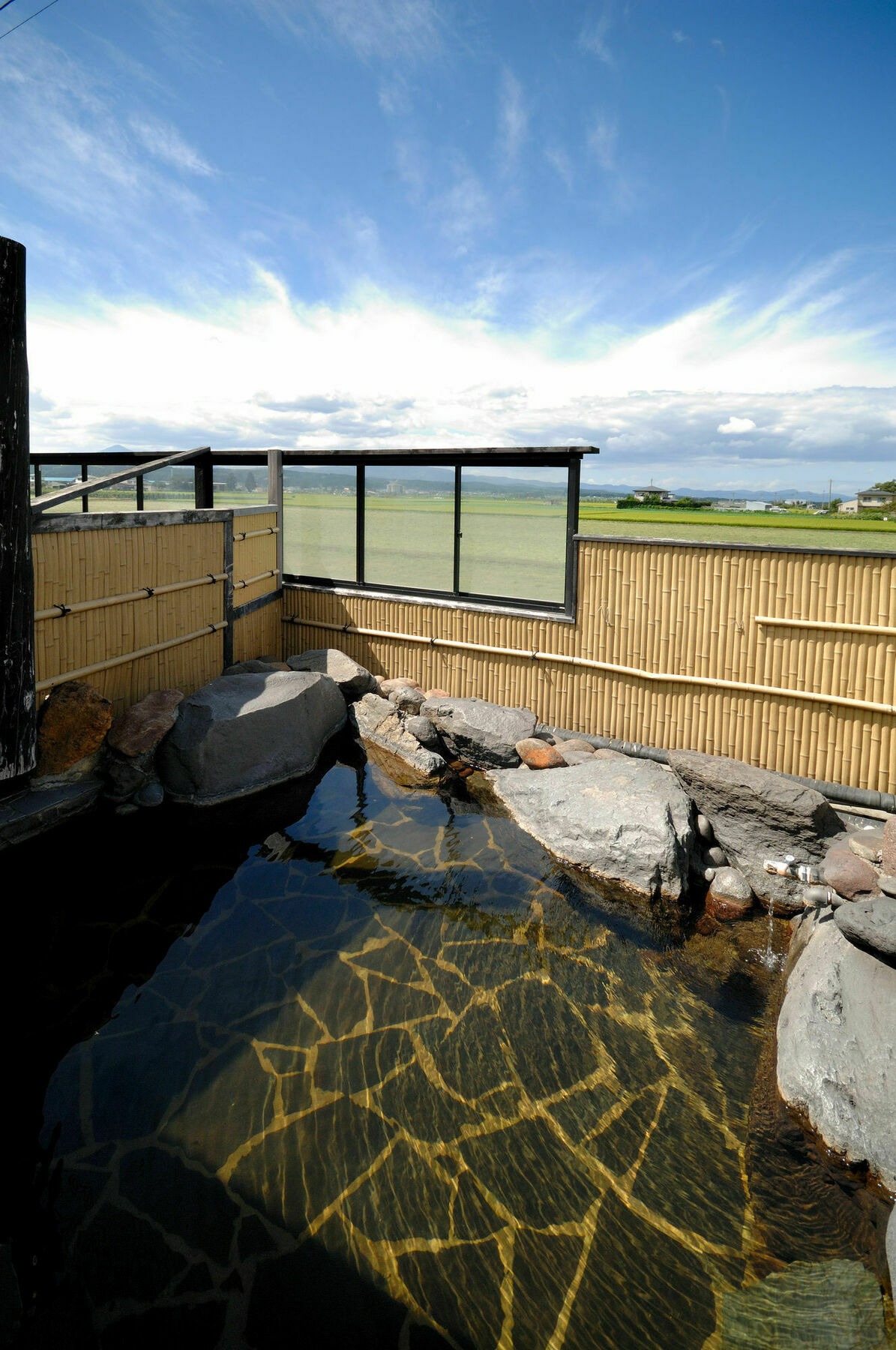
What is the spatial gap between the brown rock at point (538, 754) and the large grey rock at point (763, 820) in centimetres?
146

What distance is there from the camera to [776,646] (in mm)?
6645

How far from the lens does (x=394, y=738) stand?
26.4 feet

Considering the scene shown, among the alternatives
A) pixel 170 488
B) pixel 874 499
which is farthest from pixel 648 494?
pixel 170 488

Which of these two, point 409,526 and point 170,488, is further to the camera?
point 170,488

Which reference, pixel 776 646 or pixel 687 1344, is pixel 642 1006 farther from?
pixel 776 646

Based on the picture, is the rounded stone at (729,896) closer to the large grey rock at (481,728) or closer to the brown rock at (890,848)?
the brown rock at (890,848)

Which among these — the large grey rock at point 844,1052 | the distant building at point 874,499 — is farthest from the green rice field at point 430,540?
the distant building at point 874,499

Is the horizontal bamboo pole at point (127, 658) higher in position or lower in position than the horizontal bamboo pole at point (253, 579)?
lower

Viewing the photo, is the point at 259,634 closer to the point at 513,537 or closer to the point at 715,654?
the point at 513,537

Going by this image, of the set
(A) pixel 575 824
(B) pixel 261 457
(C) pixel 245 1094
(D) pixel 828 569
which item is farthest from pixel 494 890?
(B) pixel 261 457

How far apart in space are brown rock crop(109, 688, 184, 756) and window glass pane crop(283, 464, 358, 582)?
11.0ft

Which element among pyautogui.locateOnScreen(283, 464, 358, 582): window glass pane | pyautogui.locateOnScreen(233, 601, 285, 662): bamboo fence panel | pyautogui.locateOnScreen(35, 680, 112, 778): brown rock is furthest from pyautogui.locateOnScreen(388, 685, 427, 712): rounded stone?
pyautogui.locateOnScreen(35, 680, 112, 778): brown rock

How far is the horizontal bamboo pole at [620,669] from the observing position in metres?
6.41

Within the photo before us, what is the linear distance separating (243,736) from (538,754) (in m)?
A: 2.79
